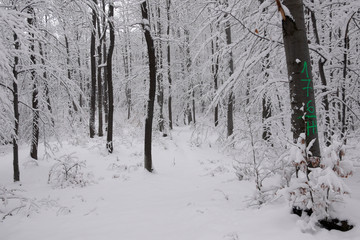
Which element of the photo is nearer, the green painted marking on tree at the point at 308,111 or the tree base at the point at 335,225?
the tree base at the point at 335,225

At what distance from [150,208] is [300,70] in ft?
12.5

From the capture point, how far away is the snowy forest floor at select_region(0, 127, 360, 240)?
3240 mm

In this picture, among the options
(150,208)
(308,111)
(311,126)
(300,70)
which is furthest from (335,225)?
(150,208)

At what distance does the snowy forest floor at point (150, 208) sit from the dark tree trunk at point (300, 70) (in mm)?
1019

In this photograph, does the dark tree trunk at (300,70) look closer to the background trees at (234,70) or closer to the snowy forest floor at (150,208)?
the background trees at (234,70)

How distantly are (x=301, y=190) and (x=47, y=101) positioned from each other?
9.42 metres

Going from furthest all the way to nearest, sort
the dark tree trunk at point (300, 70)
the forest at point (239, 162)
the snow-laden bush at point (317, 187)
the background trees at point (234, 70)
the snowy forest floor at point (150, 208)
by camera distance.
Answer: the background trees at point (234, 70)
the snowy forest floor at point (150, 208)
the dark tree trunk at point (300, 70)
the forest at point (239, 162)
the snow-laden bush at point (317, 187)

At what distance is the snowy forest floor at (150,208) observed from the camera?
10.6 feet

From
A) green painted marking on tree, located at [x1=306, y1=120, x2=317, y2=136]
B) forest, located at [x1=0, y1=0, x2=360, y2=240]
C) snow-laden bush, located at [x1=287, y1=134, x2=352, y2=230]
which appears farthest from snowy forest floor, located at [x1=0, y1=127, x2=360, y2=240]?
green painted marking on tree, located at [x1=306, y1=120, x2=317, y2=136]

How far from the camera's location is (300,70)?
10.2 feet

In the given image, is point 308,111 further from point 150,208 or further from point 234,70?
Result: point 150,208

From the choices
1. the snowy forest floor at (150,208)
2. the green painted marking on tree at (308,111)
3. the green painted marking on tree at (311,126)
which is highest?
the green painted marking on tree at (308,111)

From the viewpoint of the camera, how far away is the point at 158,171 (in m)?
8.74

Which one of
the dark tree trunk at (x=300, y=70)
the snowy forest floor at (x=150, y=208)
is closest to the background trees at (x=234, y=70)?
the dark tree trunk at (x=300, y=70)
